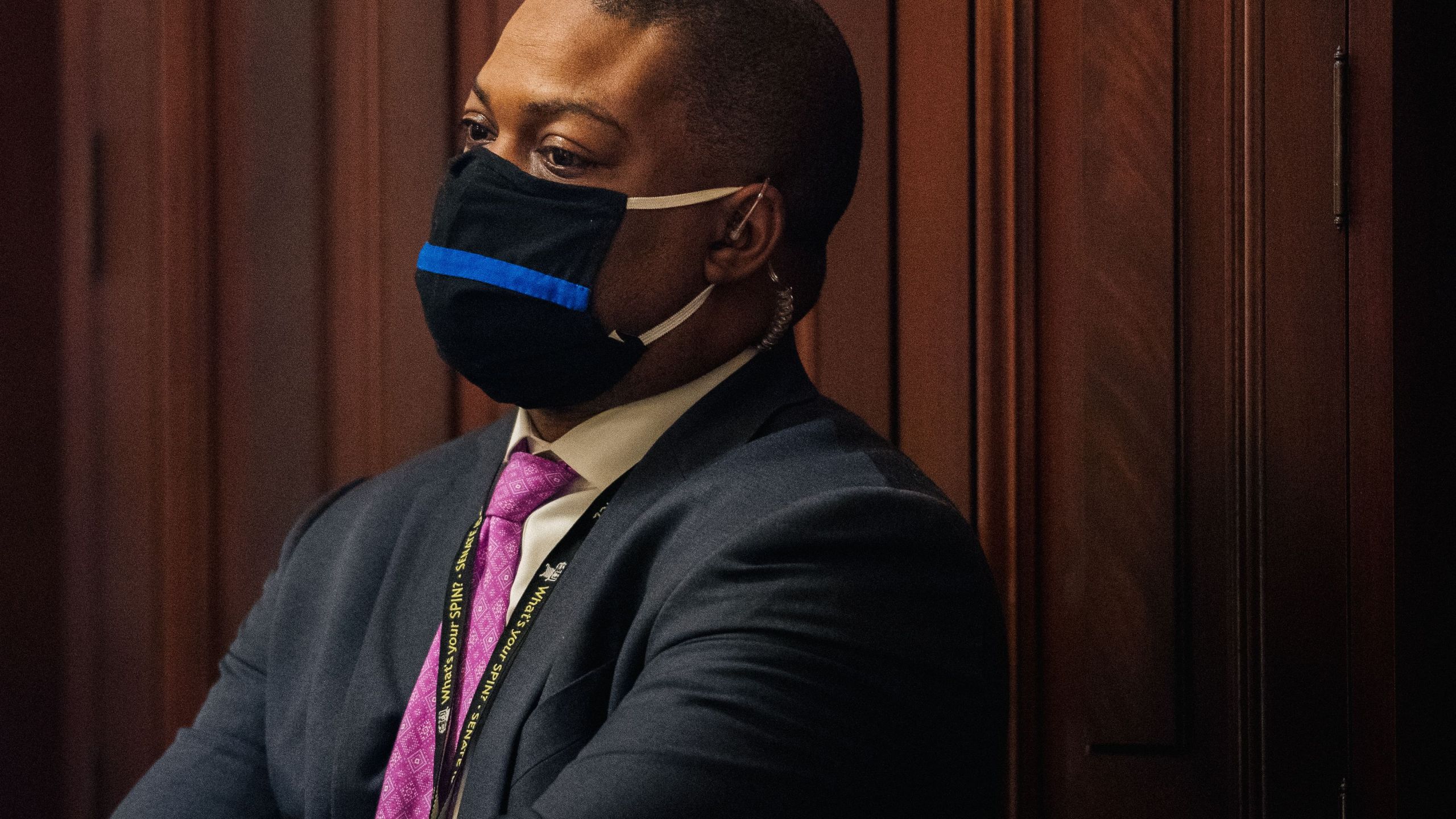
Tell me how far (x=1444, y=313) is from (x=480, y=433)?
1.12m

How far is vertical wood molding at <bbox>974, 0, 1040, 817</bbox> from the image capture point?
1.47 metres

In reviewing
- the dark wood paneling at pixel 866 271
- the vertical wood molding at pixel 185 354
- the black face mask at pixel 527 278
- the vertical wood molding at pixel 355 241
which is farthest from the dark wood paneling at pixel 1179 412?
the vertical wood molding at pixel 185 354

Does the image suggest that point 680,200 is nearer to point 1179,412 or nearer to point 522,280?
point 522,280

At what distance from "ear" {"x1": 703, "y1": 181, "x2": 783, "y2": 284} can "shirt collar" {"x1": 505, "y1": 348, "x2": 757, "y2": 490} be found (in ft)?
0.33

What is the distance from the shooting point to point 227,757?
1.26 metres

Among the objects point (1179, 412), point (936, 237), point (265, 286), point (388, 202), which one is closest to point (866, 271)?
point (936, 237)

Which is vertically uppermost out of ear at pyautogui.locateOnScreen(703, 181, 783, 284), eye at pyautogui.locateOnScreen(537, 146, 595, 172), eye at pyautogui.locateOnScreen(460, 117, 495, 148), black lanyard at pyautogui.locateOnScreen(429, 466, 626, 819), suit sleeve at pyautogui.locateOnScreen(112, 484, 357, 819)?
eye at pyautogui.locateOnScreen(460, 117, 495, 148)

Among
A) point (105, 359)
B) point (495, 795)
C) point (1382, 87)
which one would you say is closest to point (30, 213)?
point (105, 359)

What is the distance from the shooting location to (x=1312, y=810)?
4.61ft

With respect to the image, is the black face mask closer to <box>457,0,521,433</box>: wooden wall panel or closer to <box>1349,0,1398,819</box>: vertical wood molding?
Result: <box>457,0,521,433</box>: wooden wall panel

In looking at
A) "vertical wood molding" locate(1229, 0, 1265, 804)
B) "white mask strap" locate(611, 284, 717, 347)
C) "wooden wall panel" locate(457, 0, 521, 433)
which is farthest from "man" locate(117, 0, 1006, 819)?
"vertical wood molding" locate(1229, 0, 1265, 804)

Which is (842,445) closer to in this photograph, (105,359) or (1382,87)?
(1382,87)

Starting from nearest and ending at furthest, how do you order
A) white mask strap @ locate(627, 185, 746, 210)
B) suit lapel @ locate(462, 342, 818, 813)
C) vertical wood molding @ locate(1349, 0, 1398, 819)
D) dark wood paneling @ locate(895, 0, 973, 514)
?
suit lapel @ locate(462, 342, 818, 813) < white mask strap @ locate(627, 185, 746, 210) < vertical wood molding @ locate(1349, 0, 1398, 819) < dark wood paneling @ locate(895, 0, 973, 514)

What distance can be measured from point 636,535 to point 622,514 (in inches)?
1.9
